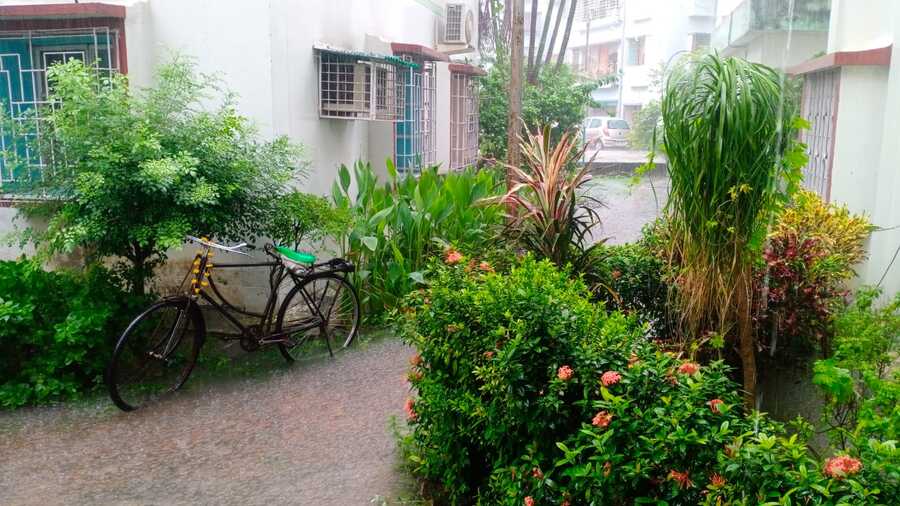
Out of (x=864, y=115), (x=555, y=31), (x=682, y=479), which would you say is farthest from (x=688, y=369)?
(x=555, y=31)

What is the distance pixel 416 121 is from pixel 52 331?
4997 mm

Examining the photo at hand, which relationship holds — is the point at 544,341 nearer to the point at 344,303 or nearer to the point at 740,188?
the point at 740,188

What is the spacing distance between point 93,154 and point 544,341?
3308 mm

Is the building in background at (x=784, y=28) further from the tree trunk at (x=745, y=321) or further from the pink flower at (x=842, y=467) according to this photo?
the pink flower at (x=842, y=467)

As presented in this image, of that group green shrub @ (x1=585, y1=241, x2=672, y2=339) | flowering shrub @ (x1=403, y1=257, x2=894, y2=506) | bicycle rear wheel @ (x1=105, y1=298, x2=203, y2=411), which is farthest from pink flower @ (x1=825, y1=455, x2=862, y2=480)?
bicycle rear wheel @ (x1=105, y1=298, x2=203, y2=411)

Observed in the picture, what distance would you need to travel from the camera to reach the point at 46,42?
269 inches

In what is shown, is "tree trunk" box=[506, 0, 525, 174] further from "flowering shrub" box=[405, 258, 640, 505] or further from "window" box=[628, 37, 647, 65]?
"window" box=[628, 37, 647, 65]

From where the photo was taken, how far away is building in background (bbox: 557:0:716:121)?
807 inches

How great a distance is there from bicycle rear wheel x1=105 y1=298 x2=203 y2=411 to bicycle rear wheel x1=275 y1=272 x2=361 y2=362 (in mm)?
683

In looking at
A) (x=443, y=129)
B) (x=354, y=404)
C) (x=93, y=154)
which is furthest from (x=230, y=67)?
(x=443, y=129)

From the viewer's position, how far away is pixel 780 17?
7406mm

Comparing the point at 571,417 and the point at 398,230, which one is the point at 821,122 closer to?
the point at 398,230

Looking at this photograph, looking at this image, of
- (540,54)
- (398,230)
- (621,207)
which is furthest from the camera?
(540,54)

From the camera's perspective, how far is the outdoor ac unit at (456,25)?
10.9 meters
